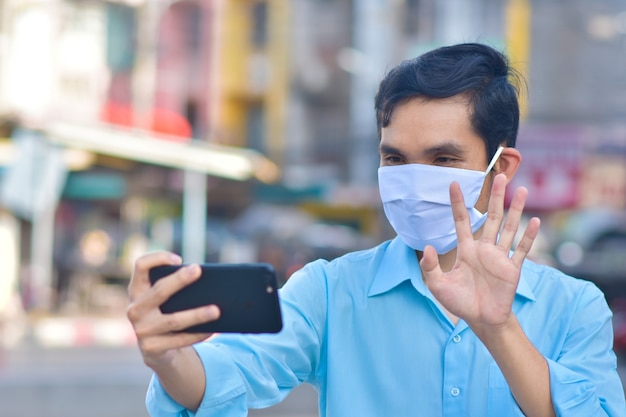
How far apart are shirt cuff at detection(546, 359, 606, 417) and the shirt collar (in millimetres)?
214

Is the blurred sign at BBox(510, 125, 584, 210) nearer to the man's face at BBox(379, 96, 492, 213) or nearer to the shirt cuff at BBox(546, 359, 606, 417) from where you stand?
the man's face at BBox(379, 96, 492, 213)

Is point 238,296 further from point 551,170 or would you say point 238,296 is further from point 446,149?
point 551,170

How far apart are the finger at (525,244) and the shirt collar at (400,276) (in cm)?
20

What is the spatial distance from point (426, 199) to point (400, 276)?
6.5 inches

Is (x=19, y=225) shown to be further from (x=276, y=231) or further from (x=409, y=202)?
(x=409, y=202)

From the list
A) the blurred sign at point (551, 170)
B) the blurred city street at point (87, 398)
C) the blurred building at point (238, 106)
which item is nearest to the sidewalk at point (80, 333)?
the blurred building at point (238, 106)

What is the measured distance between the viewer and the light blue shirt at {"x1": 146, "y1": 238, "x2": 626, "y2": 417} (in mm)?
1889

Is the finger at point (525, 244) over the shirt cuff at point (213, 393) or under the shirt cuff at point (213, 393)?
over

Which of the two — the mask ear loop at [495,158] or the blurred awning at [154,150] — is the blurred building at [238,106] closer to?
the blurred awning at [154,150]

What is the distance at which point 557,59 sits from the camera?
19797mm

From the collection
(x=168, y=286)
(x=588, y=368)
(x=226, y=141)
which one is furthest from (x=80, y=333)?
(x=226, y=141)

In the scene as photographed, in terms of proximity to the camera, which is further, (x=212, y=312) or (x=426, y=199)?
(x=426, y=199)

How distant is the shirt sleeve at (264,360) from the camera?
181cm

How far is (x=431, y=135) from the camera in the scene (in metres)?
1.96
